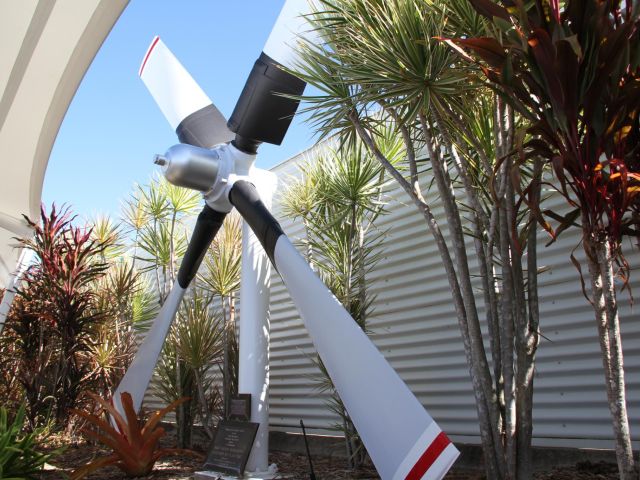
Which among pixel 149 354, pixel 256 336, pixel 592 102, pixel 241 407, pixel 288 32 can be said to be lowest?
pixel 241 407

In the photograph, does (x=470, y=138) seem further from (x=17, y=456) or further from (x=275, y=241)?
(x=17, y=456)

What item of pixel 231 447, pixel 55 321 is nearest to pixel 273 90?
pixel 231 447

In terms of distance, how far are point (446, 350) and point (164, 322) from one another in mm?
2866

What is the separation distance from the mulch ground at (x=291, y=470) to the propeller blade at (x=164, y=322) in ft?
2.39

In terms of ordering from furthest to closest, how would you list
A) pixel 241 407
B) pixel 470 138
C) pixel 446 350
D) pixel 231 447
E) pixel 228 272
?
pixel 228 272, pixel 446 350, pixel 241 407, pixel 231 447, pixel 470 138

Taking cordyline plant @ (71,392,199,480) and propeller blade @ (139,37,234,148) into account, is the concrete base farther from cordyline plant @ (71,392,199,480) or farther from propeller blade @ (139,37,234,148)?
propeller blade @ (139,37,234,148)

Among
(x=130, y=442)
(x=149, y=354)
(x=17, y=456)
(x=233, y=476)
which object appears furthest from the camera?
(x=149, y=354)

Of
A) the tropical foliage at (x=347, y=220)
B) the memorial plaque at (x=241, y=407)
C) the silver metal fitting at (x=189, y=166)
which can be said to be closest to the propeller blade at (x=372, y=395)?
the memorial plaque at (x=241, y=407)

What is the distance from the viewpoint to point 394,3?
356cm

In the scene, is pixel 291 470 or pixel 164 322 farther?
pixel 164 322

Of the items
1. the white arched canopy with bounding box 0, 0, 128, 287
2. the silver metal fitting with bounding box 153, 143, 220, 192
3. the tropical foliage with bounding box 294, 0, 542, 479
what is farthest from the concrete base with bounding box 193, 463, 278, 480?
the white arched canopy with bounding box 0, 0, 128, 287

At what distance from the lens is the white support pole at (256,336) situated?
4727 millimetres

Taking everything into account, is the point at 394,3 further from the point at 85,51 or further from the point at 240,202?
the point at 85,51

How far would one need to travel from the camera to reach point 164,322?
18.4ft
